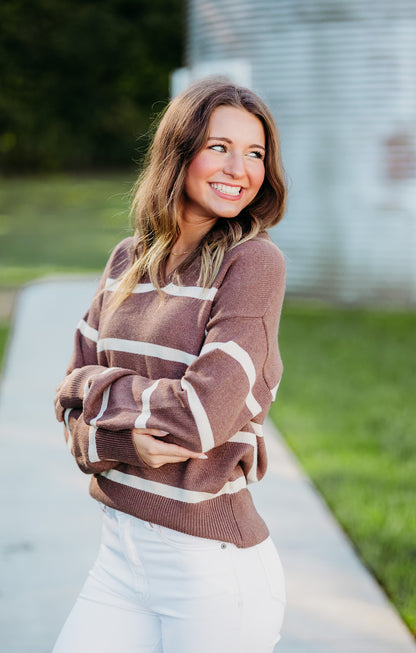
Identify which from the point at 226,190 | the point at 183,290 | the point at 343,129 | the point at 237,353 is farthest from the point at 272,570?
the point at 343,129

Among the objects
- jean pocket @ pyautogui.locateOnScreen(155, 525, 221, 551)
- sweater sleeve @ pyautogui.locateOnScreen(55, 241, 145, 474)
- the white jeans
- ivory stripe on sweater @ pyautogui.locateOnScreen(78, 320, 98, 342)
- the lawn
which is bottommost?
the lawn

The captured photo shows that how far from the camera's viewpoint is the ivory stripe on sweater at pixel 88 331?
2058 mm

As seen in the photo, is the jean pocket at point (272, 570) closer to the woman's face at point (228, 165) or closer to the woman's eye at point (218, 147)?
the woman's face at point (228, 165)

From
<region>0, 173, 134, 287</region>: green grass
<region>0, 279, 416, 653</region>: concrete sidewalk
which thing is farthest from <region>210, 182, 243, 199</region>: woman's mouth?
<region>0, 279, 416, 653</region>: concrete sidewalk

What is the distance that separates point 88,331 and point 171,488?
0.47 meters

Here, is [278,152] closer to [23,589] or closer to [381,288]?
[23,589]

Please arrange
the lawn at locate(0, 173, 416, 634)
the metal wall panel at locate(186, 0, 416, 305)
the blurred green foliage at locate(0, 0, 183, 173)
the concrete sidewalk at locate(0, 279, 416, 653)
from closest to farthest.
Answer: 1. the concrete sidewalk at locate(0, 279, 416, 653)
2. the lawn at locate(0, 173, 416, 634)
3. the metal wall panel at locate(186, 0, 416, 305)
4. the blurred green foliage at locate(0, 0, 183, 173)

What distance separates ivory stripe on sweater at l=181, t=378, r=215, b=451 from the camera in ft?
5.58

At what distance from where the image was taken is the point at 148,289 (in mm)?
1906

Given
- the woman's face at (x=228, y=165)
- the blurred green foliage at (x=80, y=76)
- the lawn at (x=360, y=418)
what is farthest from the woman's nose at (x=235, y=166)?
the blurred green foliage at (x=80, y=76)

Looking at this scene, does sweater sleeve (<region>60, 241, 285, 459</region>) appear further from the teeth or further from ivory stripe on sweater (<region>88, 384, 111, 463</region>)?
the teeth

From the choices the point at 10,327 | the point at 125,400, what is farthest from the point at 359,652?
the point at 10,327

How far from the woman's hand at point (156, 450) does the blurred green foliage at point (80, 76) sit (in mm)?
35009

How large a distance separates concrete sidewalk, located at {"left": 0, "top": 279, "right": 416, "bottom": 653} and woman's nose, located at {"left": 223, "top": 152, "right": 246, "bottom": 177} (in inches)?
69.4
